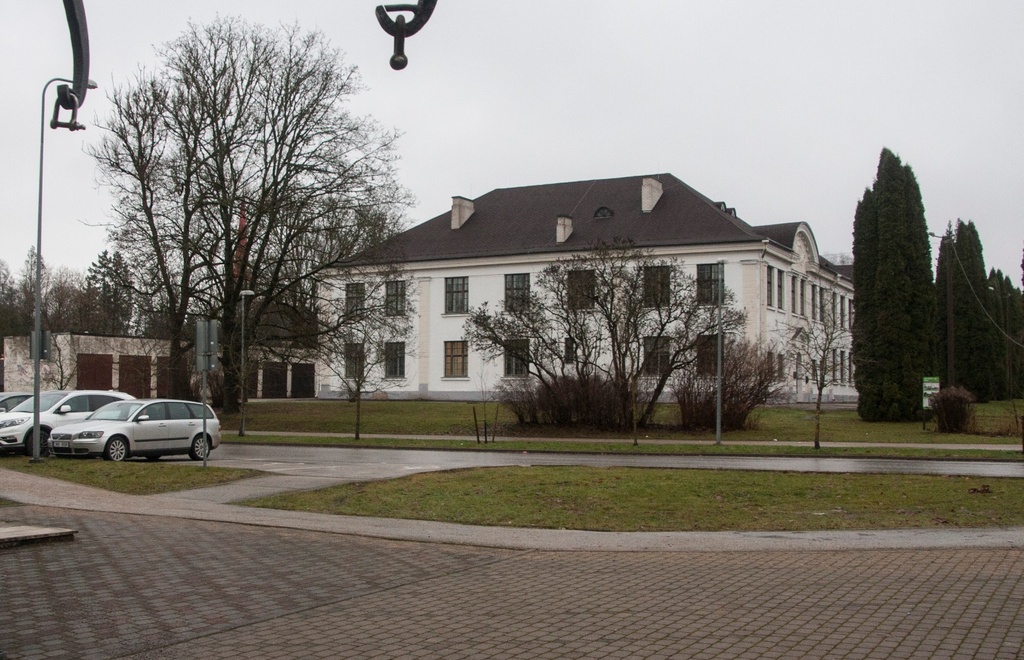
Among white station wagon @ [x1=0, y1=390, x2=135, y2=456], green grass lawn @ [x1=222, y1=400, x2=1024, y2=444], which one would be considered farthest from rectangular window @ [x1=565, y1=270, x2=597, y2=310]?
white station wagon @ [x1=0, y1=390, x2=135, y2=456]

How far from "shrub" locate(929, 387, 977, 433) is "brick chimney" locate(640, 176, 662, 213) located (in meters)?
32.5

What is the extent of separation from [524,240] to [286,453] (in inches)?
1675

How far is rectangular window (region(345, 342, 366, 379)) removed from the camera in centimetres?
3503

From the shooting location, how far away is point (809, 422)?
4206 cm

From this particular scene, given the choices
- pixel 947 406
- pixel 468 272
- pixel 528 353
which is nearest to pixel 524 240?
pixel 468 272

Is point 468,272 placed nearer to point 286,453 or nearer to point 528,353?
point 528,353

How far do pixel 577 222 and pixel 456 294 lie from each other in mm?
10015

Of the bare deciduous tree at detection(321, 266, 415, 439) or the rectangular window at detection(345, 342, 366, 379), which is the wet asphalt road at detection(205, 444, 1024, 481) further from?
the bare deciduous tree at detection(321, 266, 415, 439)

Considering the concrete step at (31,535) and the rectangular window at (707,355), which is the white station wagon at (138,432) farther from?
the rectangular window at (707,355)

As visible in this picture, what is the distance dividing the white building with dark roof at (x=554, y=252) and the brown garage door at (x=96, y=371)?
14.6 metres

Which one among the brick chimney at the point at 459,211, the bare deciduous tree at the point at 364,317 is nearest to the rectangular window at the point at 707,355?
the bare deciduous tree at the point at 364,317

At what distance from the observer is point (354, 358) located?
36000mm

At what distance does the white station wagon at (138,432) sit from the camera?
22.1 metres

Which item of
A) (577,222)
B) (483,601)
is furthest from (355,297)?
(483,601)
